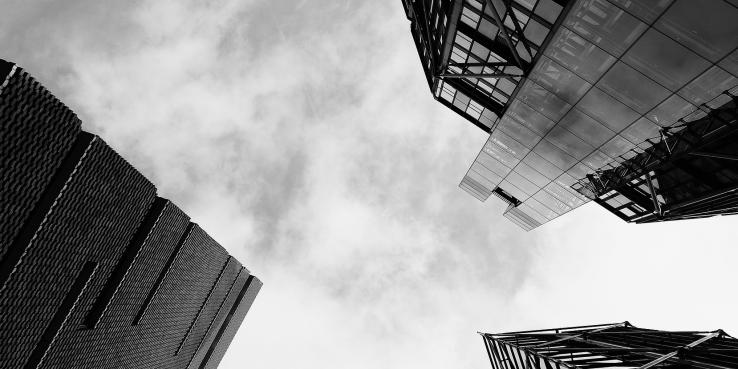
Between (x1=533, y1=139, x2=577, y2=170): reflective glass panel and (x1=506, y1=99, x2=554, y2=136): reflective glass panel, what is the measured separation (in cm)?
99

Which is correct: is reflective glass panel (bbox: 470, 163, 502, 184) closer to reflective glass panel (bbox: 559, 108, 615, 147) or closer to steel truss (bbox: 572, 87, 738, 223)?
steel truss (bbox: 572, 87, 738, 223)

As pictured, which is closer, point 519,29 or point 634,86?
point 634,86

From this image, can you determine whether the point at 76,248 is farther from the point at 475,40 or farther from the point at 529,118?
the point at 529,118

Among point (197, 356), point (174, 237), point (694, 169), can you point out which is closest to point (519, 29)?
point (694, 169)

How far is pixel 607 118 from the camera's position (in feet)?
55.6

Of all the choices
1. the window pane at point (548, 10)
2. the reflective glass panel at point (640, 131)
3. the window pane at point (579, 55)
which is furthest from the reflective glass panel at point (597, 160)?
the window pane at point (548, 10)

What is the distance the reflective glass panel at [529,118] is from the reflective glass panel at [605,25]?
21.2 ft

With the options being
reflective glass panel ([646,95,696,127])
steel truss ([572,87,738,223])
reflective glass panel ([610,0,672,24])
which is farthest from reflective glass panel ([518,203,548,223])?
reflective glass panel ([610,0,672,24])

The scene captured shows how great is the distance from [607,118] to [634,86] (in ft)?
8.54

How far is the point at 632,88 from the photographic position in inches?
576

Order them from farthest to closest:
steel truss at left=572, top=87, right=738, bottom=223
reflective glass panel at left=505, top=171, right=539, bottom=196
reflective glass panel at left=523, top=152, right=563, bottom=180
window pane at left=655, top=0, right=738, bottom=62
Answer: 1. reflective glass panel at left=505, top=171, right=539, bottom=196
2. reflective glass panel at left=523, top=152, right=563, bottom=180
3. steel truss at left=572, top=87, right=738, bottom=223
4. window pane at left=655, top=0, right=738, bottom=62

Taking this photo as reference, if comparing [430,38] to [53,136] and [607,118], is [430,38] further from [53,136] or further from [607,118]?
[53,136]

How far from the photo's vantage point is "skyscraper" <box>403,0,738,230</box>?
480 inches

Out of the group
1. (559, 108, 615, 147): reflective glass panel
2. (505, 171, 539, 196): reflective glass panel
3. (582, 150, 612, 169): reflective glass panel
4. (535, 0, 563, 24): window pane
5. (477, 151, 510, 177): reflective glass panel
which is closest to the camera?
(535, 0, 563, 24): window pane
